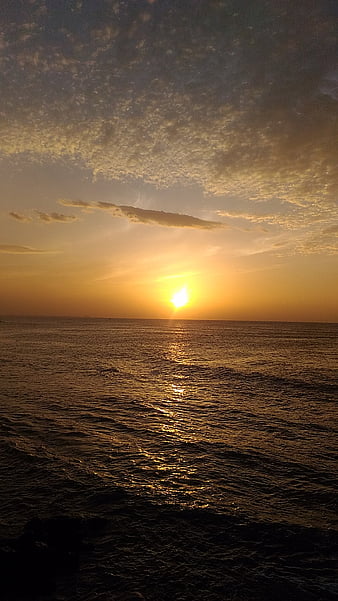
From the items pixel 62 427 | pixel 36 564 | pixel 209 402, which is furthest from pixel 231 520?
pixel 209 402

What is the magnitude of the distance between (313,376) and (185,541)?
32.8 metres

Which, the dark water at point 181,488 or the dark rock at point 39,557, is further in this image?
the dark water at point 181,488

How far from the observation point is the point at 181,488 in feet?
38.0

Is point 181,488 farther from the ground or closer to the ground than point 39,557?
closer to the ground

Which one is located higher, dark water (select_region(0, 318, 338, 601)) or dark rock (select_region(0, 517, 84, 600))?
dark rock (select_region(0, 517, 84, 600))

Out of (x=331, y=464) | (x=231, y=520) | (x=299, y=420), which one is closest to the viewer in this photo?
(x=231, y=520)

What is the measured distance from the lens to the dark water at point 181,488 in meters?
7.50

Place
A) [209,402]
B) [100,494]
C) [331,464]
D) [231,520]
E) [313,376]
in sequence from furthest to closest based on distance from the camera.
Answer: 1. [313,376]
2. [209,402]
3. [331,464]
4. [100,494]
5. [231,520]

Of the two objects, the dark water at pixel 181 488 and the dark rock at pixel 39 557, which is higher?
the dark rock at pixel 39 557

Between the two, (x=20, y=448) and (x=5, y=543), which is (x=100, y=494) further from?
(x=20, y=448)

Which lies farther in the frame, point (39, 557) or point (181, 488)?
point (181, 488)

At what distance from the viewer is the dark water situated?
24.6 ft

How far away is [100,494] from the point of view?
35.8ft

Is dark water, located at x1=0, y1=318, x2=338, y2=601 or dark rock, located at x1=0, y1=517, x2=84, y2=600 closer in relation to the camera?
dark rock, located at x1=0, y1=517, x2=84, y2=600
